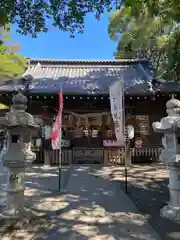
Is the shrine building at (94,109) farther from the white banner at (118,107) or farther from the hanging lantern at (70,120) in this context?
the white banner at (118,107)

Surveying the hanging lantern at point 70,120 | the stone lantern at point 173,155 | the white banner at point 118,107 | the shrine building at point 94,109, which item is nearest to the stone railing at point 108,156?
the shrine building at point 94,109

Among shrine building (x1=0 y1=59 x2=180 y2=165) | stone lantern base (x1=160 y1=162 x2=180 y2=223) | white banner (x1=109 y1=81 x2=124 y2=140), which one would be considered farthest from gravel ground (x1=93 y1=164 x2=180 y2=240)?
shrine building (x1=0 y1=59 x2=180 y2=165)

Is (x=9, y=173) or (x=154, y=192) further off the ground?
(x=9, y=173)

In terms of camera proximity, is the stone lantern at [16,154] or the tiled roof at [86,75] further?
the tiled roof at [86,75]

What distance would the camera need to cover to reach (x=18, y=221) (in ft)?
11.5

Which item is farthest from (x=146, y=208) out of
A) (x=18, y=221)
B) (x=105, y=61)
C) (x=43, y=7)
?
(x=105, y=61)

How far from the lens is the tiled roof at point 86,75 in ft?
31.0

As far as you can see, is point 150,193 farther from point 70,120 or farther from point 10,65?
point 10,65

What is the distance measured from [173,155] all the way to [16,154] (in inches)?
129

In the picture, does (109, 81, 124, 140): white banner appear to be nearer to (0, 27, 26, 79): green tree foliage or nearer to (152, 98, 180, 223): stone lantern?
(152, 98, 180, 223): stone lantern

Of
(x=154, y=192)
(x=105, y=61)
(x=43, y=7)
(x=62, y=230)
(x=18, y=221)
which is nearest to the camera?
(x=62, y=230)

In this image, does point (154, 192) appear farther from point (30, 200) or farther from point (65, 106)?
point (65, 106)

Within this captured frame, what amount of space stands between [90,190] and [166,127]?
10.2 feet

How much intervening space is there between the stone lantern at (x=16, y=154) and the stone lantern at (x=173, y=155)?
9.31 feet
